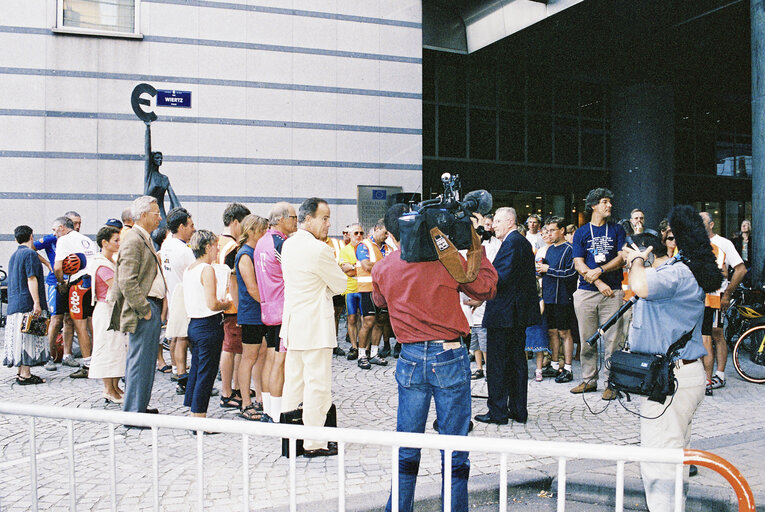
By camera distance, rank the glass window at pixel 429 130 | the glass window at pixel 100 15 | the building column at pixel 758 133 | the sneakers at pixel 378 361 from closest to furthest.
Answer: the sneakers at pixel 378 361 → the building column at pixel 758 133 → the glass window at pixel 100 15 → the glass window at pixel 429 130

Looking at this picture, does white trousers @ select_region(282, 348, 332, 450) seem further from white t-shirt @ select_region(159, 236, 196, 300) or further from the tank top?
white t-shirt @ select_region(159, 236, 196, 300)

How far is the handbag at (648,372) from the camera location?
139 inches

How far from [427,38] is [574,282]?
8.65 meters

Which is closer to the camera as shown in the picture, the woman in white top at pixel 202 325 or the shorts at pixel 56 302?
the woman in white top at pixel 202 325

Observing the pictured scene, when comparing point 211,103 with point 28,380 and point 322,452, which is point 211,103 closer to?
point 28,380

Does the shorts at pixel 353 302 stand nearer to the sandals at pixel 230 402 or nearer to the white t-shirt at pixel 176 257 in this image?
the white t-shirt at pixel 176 257

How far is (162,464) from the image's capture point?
14.8ft

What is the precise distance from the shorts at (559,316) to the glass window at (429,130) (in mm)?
9133

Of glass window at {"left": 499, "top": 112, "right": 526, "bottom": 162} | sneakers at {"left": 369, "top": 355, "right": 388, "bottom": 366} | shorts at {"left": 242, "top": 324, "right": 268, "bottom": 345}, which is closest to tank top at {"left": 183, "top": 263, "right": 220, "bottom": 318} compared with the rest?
shorts at {"left": 242, "top": 324, "right": 268, "bottom": 345}

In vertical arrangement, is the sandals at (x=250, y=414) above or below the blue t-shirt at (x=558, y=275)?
below

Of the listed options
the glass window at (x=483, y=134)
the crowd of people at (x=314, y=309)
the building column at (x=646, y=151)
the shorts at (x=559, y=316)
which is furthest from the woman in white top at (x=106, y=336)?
the building column at (x=646, y=151)

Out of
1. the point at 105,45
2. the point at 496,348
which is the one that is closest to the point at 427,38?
the point at 105,45

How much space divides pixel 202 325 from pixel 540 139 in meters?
14.4

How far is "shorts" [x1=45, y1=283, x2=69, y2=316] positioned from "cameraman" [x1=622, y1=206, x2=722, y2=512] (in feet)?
24.8
